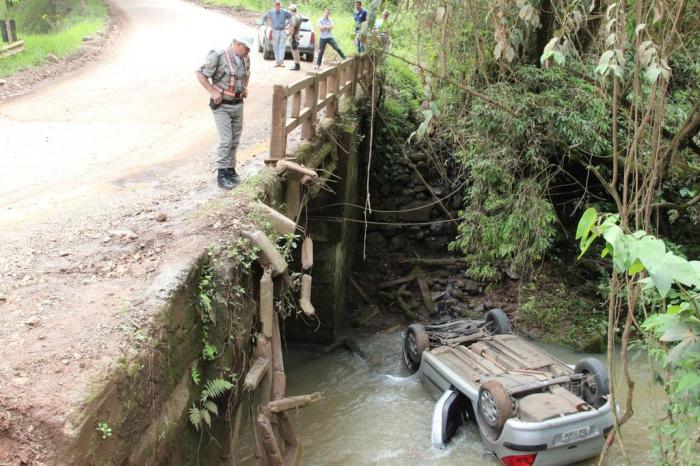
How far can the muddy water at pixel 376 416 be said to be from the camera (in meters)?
9.04

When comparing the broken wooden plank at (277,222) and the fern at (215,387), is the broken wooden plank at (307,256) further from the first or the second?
the fern at (215,387)

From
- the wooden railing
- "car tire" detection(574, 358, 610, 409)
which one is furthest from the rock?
"car tire" detection(574, 358, 610, 409)

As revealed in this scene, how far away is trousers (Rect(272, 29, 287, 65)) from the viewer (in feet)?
58.2

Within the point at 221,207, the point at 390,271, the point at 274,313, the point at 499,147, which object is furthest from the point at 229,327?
the point at 390,271

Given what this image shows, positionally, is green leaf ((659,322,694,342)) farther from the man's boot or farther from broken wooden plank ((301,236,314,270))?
the man's boot

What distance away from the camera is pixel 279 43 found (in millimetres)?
17938

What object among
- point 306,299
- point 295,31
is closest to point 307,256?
point 306,299

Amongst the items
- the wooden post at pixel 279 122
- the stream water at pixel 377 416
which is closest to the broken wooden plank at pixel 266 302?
the wooden post at pixel 279 122

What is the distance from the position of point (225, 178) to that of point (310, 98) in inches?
95.2

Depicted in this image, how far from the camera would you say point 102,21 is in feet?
75.4

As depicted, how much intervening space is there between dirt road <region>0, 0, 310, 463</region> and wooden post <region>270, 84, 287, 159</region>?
3.18 ft

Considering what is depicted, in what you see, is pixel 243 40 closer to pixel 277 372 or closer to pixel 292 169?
pixel 292 169

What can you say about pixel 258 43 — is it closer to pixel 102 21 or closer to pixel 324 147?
pixel 102 21

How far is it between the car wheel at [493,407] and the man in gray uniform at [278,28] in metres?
12.6
